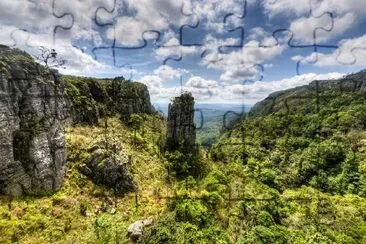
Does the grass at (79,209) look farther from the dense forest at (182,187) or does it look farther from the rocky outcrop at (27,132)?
the rocky outcrop at (27,132)

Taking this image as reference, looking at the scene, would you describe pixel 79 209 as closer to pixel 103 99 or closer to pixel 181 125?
pixel 181 125

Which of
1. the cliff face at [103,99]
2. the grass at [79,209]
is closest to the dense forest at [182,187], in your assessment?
the grass at [79,209]

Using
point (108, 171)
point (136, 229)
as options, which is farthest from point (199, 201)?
point (108, 171)

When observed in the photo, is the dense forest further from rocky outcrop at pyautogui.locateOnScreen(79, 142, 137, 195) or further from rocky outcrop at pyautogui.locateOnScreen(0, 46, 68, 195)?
rocky outcrop at pyautogui.locateOnScreen(0, 46, 68, 195)

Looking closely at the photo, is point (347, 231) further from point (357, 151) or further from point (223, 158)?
point (357, 151)

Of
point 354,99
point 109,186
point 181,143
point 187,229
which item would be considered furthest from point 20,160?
point 354,99

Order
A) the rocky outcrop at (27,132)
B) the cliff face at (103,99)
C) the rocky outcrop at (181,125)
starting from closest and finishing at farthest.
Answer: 1. the rocky outcrop at (27,132)
2. the rocky outcrop at (181,125)
3. the cliff face at (103,99)

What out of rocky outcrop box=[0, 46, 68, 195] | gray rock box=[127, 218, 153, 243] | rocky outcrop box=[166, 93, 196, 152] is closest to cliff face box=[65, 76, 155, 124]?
rocky outcrop box=[166, 93, 196, 152]
